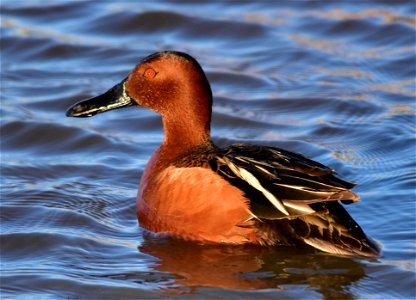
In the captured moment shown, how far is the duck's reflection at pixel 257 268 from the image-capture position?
6859 mm

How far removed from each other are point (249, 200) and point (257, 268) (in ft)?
1.60

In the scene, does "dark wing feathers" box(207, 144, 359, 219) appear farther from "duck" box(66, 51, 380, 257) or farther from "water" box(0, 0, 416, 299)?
"water" box(0, 0, 416, 299)

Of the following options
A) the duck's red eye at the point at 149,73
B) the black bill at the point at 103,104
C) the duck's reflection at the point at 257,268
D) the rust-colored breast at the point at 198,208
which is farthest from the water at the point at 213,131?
the duck's red eye at the point at 149,73

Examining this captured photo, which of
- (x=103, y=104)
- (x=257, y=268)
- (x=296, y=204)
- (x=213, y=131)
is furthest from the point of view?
(x=213, y=131)

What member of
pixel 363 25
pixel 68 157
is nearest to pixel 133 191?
pixel 68 157

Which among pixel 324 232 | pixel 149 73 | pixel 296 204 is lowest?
pixel 324 232

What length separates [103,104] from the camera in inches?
332

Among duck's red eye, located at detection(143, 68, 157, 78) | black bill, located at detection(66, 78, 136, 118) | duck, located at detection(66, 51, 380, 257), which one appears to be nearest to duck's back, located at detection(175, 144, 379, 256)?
duck, located at detection(66, 51, 380, 257)

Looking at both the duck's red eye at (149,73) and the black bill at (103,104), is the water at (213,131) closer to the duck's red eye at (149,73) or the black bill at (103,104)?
the black bill at (103,104)

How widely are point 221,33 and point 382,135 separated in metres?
3.76

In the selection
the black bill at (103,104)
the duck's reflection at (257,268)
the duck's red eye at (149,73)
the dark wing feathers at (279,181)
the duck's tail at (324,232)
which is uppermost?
the duck's red eye at (149,73)

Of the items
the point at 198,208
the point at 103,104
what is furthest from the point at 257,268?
the point at 103,104

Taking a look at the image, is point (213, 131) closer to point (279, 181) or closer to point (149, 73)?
point (149, 73)

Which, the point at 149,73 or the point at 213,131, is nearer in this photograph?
the point at 149,73
